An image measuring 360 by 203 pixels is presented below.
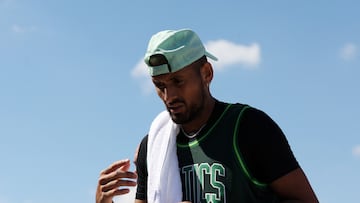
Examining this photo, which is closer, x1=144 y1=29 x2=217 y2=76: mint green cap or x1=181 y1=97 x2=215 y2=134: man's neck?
x1=144 y1=29 x2=217 y2=76: mint green cap

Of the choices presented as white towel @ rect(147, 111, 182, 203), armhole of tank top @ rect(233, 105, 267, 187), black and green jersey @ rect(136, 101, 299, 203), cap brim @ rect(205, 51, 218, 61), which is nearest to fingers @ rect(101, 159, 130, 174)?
white towel @ rect(147, 111, 182, 203)

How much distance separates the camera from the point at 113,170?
5.35 m

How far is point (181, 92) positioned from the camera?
5.08 m

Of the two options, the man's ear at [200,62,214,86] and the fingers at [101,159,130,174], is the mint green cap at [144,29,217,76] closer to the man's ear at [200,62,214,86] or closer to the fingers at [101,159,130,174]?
the man's ear at [200,62,214,86]

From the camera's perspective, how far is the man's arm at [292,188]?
4.96 m

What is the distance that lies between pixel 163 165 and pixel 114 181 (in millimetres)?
462

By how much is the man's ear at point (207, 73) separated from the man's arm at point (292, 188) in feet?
3.31

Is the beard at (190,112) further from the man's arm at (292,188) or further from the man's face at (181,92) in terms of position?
the man's arm at (292,188)

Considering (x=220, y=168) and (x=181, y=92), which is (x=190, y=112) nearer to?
(x=181, y=92)

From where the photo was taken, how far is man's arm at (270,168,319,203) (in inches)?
195

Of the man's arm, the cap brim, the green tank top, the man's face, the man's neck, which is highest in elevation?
the cap brim

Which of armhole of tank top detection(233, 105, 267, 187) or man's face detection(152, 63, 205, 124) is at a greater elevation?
man's face detection(152, 63, 205, 124)

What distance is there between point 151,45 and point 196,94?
2.05 feet

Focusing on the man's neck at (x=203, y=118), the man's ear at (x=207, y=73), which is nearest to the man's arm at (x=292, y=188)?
the man's neck at (x=203, y=118)
